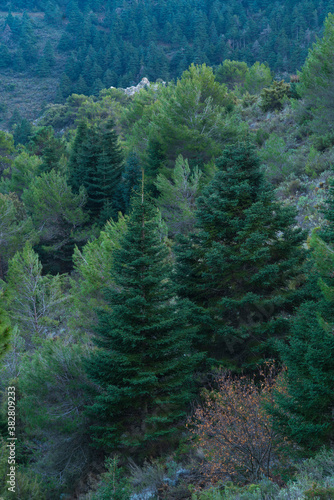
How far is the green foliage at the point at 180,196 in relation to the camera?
1873 centimetres

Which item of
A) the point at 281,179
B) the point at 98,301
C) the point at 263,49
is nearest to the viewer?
the point at 98,301

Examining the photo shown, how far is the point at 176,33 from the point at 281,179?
282 ft

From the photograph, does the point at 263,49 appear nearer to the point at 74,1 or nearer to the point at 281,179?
the point at 281,179

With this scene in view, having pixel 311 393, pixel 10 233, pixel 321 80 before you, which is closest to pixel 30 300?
pixel 10 233

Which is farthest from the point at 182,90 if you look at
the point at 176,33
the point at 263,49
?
the point at 176,33

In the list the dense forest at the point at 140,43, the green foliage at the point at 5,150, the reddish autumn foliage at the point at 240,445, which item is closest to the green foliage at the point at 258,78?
the dense forest at the point at 140,43

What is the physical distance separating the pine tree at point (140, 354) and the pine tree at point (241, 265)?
4.46ft

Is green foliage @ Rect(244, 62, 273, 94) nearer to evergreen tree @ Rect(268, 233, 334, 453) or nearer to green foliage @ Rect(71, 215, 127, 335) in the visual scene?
green foliage @ Rect(71, 215, 127, 335)

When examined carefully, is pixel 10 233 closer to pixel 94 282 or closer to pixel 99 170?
pixel 99 170

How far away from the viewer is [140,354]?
931cm

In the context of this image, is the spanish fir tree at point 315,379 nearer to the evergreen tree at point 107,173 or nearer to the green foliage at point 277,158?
the green foliage at point 277,158

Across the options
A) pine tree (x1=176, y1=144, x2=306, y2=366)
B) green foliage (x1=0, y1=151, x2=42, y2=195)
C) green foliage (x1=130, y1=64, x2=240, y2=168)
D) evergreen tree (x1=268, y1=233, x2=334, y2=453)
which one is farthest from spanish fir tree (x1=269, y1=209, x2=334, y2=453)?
green foliage (x1=0, y1=151, x2=42, y2=195)

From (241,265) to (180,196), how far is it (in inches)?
345

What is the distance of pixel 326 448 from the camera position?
6.33 metres
